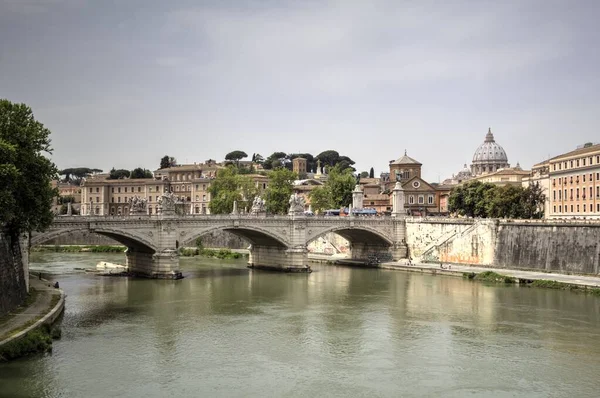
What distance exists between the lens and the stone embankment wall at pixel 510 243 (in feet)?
133

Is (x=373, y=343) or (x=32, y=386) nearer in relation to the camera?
(x=32, y=386)

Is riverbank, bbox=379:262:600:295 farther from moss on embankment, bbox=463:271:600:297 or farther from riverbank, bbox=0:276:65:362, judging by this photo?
riverbank, bbox=0:276:65:362

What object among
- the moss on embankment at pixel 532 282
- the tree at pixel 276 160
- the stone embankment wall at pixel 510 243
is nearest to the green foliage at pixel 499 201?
the stone embankment wall at pixel 510 243

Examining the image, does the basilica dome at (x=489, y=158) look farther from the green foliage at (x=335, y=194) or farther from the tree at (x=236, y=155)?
the green foliage at (x=335, y=194)

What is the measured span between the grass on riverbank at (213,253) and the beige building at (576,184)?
85.6ft

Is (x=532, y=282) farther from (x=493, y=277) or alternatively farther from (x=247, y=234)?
(x=247, y=234)

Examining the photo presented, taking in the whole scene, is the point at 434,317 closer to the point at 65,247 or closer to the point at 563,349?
the point at 563,349

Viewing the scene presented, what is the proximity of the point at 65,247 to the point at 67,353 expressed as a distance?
49396 millimetres

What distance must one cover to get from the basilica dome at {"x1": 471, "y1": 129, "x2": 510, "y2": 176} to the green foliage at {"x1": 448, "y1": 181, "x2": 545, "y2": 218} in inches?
2694

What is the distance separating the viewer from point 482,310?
103ft

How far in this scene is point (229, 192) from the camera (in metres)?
70.9

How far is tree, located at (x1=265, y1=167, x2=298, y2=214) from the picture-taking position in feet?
222

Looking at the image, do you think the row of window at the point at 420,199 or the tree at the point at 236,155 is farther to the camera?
the tree at the point at 236,155

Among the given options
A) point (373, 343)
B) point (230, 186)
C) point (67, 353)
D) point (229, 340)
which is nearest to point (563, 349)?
point (373, 343)
